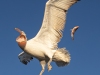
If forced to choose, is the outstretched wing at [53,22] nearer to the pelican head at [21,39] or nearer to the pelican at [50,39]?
the pelican at [50,39]

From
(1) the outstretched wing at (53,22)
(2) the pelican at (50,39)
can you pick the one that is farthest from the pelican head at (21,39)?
(1) the outstretched wing at (53,22)

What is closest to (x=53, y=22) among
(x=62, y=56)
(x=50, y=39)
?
(x=50, y=39)

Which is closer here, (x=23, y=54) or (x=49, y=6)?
(x=49, y=6)

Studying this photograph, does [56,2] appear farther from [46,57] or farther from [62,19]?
[46,57]

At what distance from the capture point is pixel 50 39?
1262 cm

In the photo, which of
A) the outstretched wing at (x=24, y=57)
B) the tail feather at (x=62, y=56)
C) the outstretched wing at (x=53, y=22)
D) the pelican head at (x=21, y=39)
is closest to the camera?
the pelican head at (x=21, y=39)

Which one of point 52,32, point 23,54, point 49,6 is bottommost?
point 23,54

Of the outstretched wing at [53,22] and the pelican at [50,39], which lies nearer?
the pelican at [50,39]

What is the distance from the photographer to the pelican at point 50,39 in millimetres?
12148

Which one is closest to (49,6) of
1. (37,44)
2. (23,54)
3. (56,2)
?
(56,2)

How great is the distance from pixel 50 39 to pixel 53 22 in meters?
0.64

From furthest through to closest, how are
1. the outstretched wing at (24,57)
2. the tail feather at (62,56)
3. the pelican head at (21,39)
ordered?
the outstretched wing at (24,57) → the tail feather at (62,56) → the pelican head at (21,39)

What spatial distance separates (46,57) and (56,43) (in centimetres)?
74

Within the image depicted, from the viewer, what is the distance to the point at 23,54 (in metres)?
13.6
